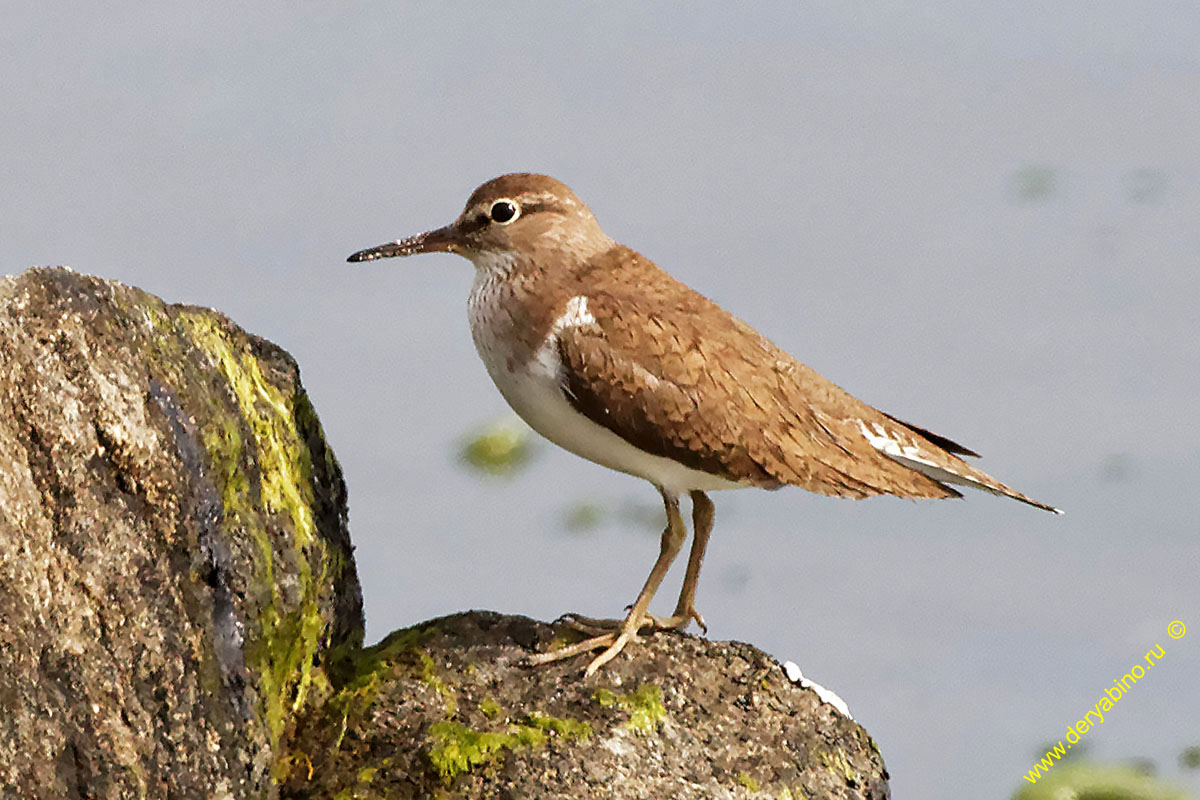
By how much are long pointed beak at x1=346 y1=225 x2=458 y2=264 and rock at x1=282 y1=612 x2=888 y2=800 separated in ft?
5.40

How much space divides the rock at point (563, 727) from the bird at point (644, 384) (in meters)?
0.22

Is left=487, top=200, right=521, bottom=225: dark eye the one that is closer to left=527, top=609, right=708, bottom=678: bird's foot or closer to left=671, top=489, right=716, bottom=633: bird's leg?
left=671, top=489, right=716, bottom=633: bird's leg

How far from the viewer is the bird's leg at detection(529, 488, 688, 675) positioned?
6809 millimetres

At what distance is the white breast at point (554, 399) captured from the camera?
654 centimetres

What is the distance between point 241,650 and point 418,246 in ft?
6.70

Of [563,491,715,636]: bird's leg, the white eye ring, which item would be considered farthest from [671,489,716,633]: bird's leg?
the white eye ring

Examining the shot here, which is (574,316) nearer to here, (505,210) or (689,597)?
(505,210)

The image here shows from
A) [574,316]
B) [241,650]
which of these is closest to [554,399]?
[574,316]

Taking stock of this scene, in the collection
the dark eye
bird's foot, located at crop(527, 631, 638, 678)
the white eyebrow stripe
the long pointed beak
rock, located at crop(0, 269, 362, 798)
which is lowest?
rock, located at crop(0, 269, 362, 798)

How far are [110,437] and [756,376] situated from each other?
267cm

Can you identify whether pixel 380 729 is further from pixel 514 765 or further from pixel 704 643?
pixel 704 643

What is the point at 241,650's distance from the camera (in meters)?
6.00

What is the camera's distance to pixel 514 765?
632 cm

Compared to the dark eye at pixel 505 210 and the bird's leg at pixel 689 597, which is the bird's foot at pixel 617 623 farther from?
the dark eye at pixel 505 210
